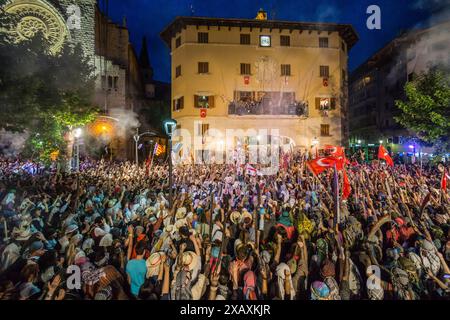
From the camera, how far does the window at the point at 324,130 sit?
3231 centimetres

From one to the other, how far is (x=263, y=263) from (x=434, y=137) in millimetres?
19807

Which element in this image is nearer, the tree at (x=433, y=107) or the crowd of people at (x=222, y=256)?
the crowd of people at (x=222, y=256)

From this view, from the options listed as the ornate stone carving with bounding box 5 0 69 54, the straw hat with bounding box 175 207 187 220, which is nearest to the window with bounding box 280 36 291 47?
the ornate stone carving with bounding box 5 0 69 54

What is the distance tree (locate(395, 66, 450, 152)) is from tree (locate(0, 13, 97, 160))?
20286 millimetres

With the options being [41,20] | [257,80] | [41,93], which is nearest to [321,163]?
[41,93]

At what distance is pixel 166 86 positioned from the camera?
53188 mm

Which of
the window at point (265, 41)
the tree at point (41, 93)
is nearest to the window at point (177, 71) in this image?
the window at point (265, 41)

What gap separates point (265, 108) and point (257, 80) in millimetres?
2765

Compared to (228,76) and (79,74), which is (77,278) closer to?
(79,74)

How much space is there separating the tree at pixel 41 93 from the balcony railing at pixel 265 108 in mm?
12674

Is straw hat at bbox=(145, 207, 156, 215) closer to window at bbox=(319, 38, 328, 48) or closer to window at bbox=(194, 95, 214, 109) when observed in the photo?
window at bbox=(194, 95, 214, 109)

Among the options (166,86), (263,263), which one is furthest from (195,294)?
(166,86)

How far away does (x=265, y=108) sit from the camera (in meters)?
31.4

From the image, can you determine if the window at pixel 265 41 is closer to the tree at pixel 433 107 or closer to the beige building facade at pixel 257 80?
the beige building facade at pixel 257 80
